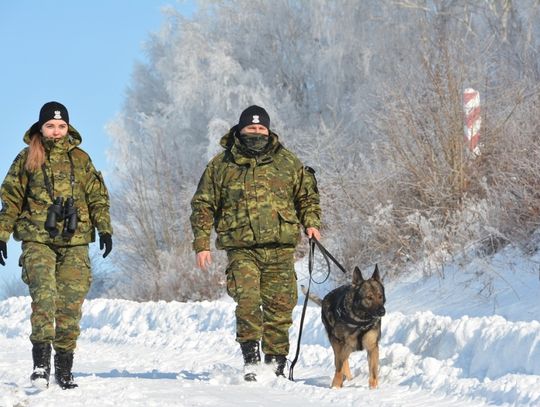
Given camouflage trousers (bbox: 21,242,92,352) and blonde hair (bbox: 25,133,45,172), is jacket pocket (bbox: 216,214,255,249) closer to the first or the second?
camouflage trousers (bbox: 21,242,92,352)

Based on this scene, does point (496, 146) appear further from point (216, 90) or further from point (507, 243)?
point (216, 90)

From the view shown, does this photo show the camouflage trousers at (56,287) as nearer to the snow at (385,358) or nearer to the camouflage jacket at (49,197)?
the camouflage jacket at (49,197)

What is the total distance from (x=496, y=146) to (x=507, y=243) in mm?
2055

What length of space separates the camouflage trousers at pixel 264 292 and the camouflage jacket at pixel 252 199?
10cm

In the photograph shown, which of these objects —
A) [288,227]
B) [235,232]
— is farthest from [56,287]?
[288,227]

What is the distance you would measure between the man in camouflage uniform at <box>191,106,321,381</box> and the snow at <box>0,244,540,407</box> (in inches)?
14.2

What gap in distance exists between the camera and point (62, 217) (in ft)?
20.4

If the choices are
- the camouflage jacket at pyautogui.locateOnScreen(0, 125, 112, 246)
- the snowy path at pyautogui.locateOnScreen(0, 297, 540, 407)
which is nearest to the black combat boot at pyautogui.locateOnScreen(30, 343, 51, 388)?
the snowy path at pyautogui.locateOnScreen(0, 297, 540, 407)

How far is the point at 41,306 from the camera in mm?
6184

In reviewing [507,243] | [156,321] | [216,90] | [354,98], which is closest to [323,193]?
[156,321]

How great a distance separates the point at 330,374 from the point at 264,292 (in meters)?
1.43

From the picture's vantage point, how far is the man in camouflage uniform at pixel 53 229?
20.4 ft

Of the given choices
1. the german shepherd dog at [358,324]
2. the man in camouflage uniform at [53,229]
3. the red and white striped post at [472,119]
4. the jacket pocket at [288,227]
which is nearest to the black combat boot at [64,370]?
the man in camouflage uniform at [53,229]

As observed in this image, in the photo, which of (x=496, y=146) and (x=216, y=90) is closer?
(x=496, y=146)
